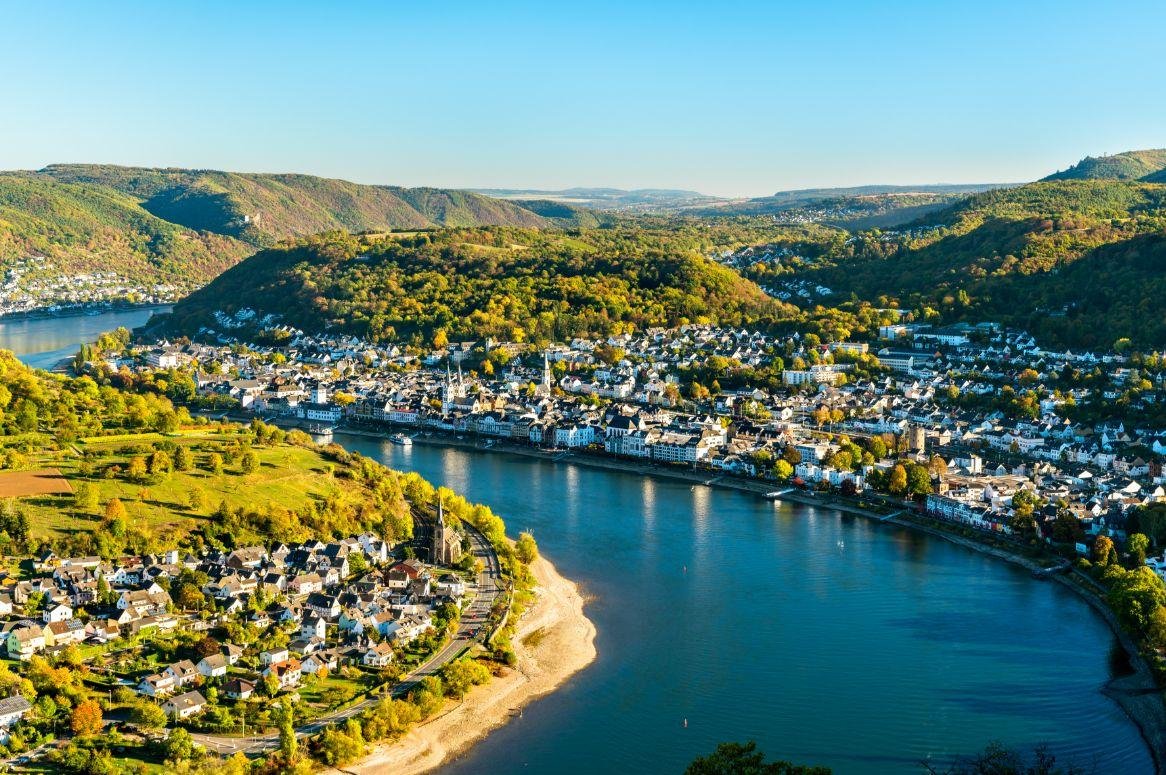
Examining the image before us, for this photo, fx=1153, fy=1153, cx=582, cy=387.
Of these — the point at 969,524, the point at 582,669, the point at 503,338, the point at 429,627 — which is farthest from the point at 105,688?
the point at 503,338

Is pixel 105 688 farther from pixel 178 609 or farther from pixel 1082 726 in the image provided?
pixel 1082 726

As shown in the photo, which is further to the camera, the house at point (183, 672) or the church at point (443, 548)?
the church at point (443, 548)

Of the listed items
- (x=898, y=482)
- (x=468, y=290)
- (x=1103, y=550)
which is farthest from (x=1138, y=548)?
(x=468, y=290)

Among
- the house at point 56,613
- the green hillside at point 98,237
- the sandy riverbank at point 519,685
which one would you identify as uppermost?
the green hillside at point 98,237

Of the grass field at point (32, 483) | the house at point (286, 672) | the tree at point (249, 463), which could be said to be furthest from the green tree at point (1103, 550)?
the grass field at point (32, 483)

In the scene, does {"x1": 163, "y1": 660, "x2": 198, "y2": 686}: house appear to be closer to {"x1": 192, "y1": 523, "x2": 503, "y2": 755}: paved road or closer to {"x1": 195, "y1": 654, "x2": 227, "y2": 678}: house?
{"x1": 195, "y1": 654, "x2": 227, "y2": 678}: house

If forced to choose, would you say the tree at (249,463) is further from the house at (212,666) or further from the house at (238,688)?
the house at (238,688)

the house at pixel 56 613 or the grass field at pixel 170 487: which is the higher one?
the grass field at pixel 170 487
